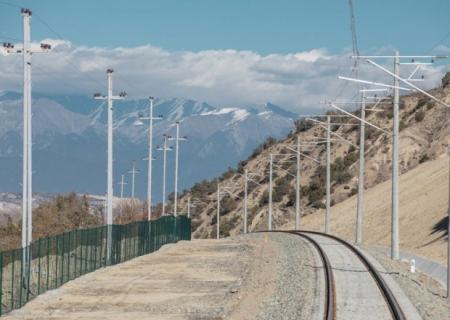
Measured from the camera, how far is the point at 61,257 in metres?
35.6

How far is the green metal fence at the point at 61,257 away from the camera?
30594 millimetres

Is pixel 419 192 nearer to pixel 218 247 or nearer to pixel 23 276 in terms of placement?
pixel 218 247

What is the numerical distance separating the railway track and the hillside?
5289 millimetres

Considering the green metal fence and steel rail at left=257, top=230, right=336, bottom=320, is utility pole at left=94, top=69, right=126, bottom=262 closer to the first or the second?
the green metal fence

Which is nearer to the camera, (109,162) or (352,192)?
(109,162)

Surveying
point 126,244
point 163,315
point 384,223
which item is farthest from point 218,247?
point 163,315

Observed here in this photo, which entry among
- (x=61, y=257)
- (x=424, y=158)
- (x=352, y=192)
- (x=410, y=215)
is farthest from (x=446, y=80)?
(x=61, y=257)

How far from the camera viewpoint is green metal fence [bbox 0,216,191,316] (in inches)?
1204

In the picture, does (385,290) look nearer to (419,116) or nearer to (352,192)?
(352,192)

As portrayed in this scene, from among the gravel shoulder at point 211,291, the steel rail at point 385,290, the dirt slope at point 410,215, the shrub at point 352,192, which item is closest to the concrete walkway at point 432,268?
the gravel shoulder at point 211,291

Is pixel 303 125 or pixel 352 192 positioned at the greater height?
pixel 303 125

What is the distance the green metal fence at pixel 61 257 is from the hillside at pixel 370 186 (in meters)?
14.4

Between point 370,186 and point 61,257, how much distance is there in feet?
270

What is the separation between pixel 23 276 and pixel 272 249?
78.0ft
